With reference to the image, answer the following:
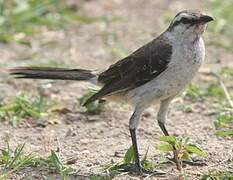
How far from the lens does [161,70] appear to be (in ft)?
21.3

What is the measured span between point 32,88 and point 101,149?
218 centimetres

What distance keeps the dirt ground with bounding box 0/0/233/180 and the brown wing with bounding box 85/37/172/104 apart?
0.63 m

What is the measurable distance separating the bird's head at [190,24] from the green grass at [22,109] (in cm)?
201

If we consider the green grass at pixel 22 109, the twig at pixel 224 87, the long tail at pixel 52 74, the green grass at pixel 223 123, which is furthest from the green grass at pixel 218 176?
the green grass at pixel 22 109

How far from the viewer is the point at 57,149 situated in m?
6.91

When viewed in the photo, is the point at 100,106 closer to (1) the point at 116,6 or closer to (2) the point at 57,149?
(2) the point at 57,149

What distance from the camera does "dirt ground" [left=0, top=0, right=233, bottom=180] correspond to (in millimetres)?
6844

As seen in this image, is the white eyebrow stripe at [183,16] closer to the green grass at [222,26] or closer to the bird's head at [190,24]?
the bird's head at [190,24]

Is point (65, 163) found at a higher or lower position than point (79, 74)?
lower

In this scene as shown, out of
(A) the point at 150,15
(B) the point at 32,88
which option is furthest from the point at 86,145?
(A) the point at 150,15

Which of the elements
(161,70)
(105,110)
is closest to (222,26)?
(105,110)

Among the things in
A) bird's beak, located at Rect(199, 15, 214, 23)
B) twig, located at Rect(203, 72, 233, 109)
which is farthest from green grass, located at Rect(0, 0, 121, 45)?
bird's beak, located at Rect(199, 15, 214, 23)

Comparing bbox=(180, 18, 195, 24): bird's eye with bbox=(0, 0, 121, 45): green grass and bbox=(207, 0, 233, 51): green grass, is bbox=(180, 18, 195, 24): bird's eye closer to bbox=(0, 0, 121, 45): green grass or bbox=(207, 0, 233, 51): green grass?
bbox=(207, 0, 233, 51): green grass

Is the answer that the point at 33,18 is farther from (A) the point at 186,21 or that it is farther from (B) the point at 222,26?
(A) the point at 186,21
